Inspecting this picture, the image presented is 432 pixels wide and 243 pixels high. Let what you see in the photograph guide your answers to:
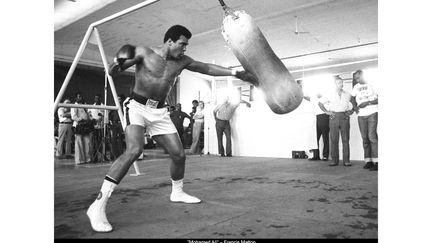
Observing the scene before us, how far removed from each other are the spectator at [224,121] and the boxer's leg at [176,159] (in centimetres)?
513

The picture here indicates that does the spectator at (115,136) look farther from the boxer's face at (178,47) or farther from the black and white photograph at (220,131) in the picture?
the boxer's face at (178,47)

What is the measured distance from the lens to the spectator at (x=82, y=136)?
5.83 meters

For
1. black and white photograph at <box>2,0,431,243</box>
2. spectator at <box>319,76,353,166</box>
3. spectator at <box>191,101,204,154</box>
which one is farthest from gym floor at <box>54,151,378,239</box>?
spectator at <box>191,101,204,154</box>

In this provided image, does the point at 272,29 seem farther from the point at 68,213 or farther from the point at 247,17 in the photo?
the point at 68,213

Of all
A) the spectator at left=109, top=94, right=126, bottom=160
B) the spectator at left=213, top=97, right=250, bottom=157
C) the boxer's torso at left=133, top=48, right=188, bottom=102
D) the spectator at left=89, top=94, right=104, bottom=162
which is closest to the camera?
the boxer's torso at left=133, top=48, right=188, bottom=102

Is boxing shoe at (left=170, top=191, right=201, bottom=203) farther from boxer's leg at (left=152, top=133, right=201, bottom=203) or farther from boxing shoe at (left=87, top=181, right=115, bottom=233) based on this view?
boxing shoe at (left=87, top=181, right=115, bottom=233)

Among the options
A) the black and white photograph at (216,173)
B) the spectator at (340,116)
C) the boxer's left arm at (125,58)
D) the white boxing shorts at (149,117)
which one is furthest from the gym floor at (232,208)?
the spectator at (340,116)

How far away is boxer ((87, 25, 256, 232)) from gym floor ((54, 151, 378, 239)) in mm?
341

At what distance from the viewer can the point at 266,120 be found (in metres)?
7.54

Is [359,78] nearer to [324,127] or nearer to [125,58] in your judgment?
[324,127]

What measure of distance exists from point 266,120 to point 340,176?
11.8 feet

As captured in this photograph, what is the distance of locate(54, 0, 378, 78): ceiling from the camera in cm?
661
